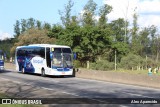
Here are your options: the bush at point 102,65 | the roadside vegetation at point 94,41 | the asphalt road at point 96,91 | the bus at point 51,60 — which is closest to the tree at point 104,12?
the roadside vegetation at point 94,41

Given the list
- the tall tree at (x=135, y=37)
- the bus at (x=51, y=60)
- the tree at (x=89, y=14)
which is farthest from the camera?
the tall tree at (x=135, y=37)

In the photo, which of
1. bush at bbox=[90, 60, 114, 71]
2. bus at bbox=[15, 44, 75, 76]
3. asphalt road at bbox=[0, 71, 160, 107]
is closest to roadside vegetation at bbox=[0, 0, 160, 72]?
bush at bbox=[90, 60, 114, 71]

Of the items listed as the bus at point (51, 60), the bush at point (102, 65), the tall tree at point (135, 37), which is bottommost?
the bush at point (102, 65)

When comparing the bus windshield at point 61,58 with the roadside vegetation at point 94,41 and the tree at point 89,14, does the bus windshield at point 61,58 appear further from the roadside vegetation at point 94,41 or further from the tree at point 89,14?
the tree at point 89,14

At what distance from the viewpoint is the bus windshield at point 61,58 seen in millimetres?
35875

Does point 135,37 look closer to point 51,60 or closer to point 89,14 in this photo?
point 89,14

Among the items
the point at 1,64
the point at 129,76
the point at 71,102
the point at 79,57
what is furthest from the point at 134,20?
the point at 71,102

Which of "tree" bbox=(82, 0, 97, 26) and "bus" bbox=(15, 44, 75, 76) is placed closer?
"bus" bbox=(15, 44, 75, 76)

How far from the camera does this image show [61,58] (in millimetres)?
36094

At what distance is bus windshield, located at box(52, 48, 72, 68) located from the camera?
35.9 m

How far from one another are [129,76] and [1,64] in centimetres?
1600

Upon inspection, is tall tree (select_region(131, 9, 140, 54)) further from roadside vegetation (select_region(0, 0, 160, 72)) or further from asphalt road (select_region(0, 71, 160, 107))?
asphalt road (select_region(0, 71, 160, 107))

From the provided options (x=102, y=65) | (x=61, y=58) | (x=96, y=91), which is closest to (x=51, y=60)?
(x=61, y=58)

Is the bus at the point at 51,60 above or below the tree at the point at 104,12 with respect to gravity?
below
